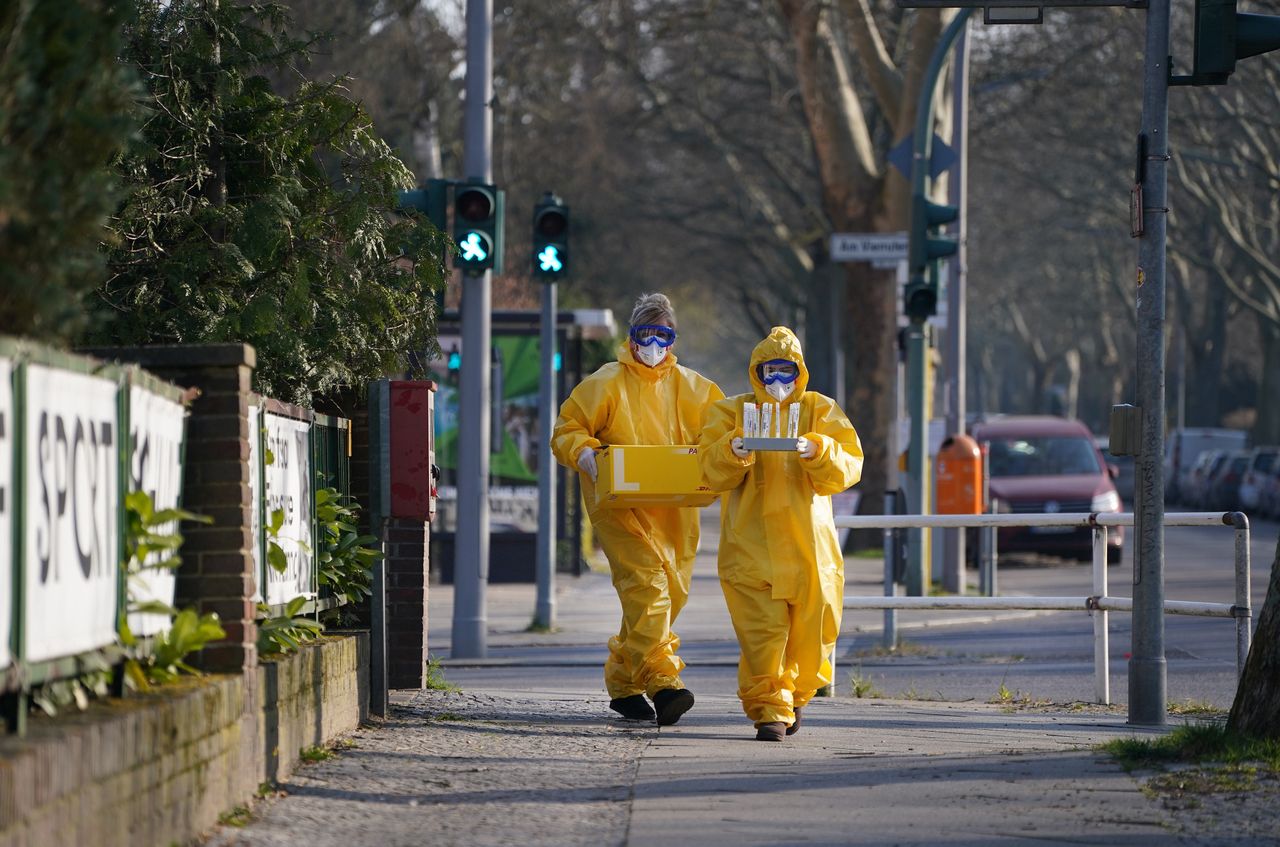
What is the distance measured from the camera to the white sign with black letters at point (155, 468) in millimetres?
5762

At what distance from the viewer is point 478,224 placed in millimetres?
14398

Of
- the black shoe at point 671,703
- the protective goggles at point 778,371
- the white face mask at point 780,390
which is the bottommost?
the black shoe at point 671,703

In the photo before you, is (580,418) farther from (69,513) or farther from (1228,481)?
(1228,481)

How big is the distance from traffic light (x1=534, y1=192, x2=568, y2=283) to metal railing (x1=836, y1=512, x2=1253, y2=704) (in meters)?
4.67

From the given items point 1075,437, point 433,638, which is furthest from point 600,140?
point 433,638

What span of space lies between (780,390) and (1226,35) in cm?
253

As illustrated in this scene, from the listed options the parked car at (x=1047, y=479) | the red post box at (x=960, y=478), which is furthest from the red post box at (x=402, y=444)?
the parked car at (x=1047, y=479)

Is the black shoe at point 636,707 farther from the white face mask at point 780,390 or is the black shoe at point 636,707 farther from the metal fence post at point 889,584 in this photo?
the metal fence post at point 889,584

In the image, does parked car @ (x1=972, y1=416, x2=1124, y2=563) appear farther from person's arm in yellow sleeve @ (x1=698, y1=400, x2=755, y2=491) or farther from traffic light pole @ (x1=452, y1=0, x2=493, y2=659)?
person's arm in yellow sleeve @ (x1=698, y1=400, x2=755, y2=491)

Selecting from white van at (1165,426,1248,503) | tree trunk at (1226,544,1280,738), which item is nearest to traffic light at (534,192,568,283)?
tree trunk at (1226,544,1280,738)

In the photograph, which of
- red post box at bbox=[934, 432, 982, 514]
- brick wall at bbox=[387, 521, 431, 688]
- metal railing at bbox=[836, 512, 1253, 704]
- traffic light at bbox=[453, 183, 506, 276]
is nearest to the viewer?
brick wall at bbox=[387, 521, 431, 688]

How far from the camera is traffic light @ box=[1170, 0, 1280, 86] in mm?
9203

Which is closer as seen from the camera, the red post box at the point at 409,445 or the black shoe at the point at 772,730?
the black shoe at the point at 772,730

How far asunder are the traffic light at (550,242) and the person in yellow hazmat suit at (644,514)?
615 centimetres
